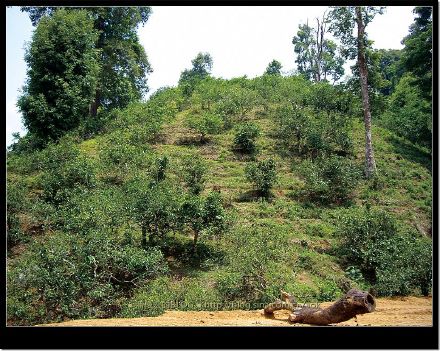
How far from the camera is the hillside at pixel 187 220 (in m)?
7.64

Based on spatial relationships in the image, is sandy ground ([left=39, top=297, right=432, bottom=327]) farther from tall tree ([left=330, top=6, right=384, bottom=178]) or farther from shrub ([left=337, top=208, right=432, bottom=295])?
tall tree ([left=330, top=6, right=384, bottom=178])

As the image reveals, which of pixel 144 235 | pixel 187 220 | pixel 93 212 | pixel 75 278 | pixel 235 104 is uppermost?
pixel 235 104

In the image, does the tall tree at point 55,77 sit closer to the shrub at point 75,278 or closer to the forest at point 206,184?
the forest at point 206,184

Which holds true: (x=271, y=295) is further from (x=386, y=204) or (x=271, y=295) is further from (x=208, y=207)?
(x=386, y=204)

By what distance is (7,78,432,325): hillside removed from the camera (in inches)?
301

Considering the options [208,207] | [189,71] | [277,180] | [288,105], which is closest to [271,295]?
[208,207]

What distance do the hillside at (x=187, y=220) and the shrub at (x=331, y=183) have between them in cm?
4

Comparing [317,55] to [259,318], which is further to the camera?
[317,55]

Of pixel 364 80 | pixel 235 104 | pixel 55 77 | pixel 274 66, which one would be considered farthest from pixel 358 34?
pixel 274 66

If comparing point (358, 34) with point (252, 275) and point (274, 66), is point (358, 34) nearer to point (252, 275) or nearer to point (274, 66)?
point (252, 275)

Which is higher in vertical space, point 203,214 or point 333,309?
point 203,214

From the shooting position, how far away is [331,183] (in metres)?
→ 12.1

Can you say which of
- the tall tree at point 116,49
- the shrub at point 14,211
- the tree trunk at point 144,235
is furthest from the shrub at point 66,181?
the tall tree at point 116,49

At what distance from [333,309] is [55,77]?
11735 mm
